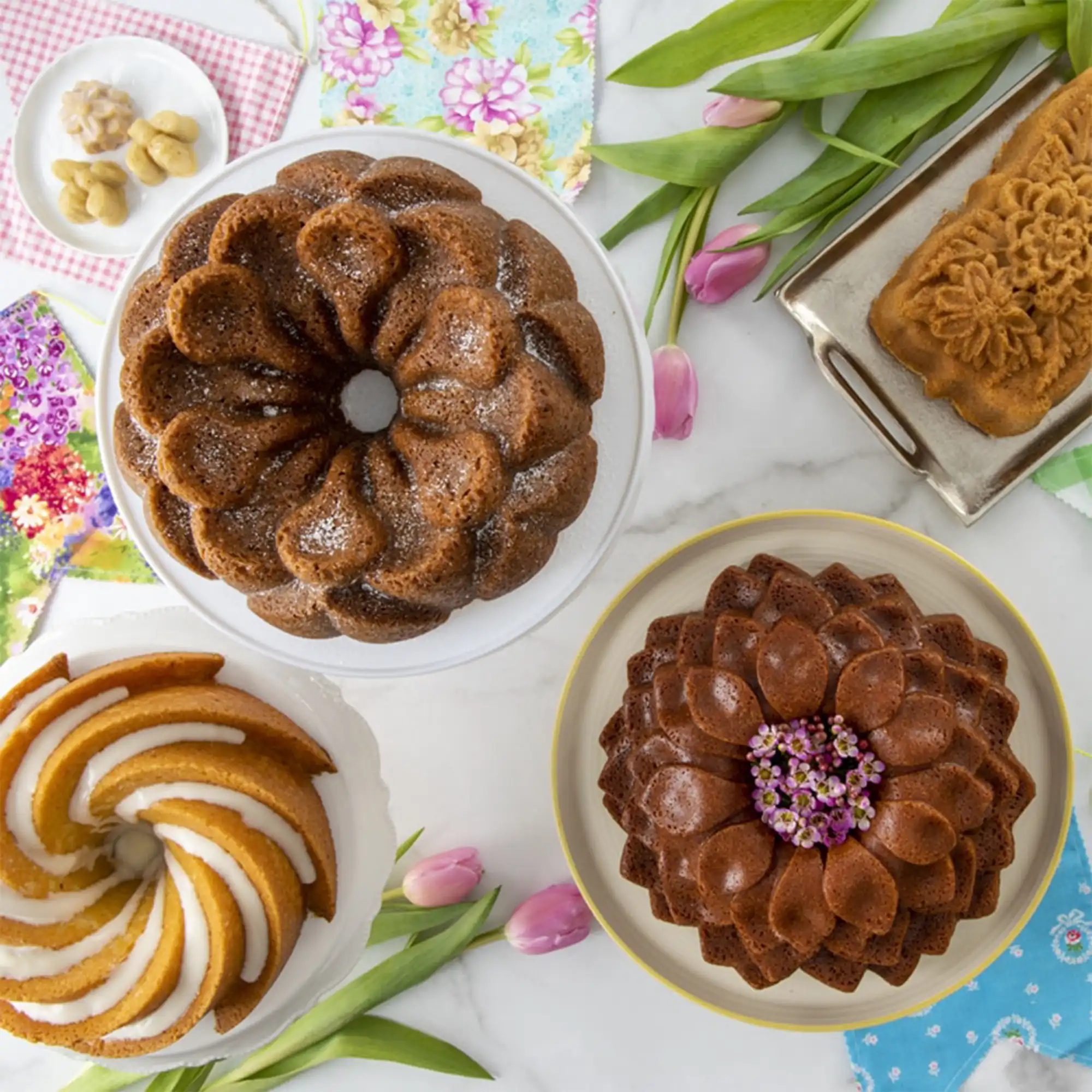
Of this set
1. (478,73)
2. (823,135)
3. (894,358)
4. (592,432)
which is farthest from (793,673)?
(478,73)

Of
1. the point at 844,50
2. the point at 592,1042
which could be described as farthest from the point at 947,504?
the point at 592,1042

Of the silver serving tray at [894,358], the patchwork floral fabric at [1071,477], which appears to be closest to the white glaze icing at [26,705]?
the silver serving tray at [894,358]

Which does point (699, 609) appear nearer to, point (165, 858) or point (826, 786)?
point (826, 786)

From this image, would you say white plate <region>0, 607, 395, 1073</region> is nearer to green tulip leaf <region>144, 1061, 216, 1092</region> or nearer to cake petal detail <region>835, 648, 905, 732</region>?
green tulip leaf <region>144, 1061, 216, 1092</region>

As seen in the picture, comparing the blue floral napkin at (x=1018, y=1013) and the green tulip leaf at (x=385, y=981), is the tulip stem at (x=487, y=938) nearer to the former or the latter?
the green tulip leaf at (x=385, y=981)

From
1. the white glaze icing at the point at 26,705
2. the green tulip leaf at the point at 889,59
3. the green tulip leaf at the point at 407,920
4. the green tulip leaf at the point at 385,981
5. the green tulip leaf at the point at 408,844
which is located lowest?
the green tulip leaf at the point at 385,981

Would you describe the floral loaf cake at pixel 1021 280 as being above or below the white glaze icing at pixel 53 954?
above

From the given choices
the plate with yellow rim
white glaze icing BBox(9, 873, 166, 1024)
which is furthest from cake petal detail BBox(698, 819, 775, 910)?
white glaze icing BBox(9, 873, 166, 1024)
